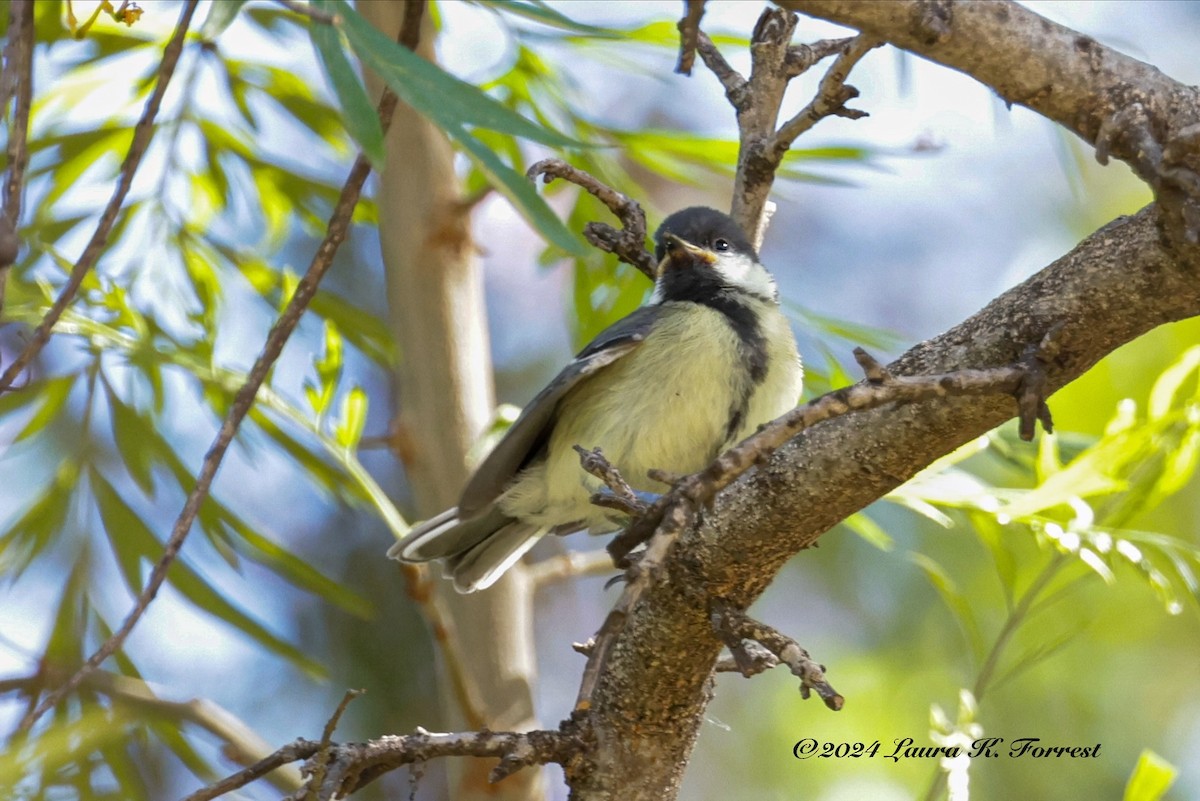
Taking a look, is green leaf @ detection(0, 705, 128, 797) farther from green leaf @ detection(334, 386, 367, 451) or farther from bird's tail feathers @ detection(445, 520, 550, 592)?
bird's tail feathers @ detection(445, 520, 550, 592)

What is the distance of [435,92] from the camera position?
1207 mm

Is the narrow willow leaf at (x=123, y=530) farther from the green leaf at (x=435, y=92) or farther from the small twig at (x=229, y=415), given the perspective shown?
the green leaf at (x=435, y=92)

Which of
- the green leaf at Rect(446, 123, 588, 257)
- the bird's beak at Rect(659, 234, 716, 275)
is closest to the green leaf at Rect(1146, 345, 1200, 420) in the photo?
the bird's beak at Rect(659, 234, 716, 275)

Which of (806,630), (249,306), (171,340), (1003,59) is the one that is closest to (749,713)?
(806,630)

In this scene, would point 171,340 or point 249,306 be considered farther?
point 249,306

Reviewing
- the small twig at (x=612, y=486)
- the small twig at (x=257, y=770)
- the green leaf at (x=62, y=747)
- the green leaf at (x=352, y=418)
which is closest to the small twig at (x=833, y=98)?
the small twig at (x=612, y=486)

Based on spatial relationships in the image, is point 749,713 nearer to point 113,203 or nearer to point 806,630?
point 806,630

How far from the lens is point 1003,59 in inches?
50.9

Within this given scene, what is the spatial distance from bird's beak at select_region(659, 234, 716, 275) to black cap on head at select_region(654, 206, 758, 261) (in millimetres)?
35

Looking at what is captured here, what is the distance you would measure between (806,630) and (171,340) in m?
2.87

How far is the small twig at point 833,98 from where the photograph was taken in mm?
1790

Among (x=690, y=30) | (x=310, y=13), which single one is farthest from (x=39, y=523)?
(x=690, y=30)

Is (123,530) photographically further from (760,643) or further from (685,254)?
(760,643)

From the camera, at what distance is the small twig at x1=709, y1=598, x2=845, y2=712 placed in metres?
1.46
